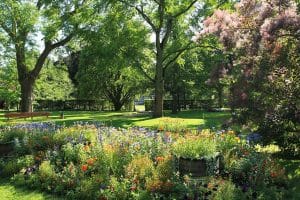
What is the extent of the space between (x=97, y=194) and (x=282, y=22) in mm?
5252

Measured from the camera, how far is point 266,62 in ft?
29.8

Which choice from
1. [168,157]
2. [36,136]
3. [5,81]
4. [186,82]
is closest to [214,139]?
[168,157]

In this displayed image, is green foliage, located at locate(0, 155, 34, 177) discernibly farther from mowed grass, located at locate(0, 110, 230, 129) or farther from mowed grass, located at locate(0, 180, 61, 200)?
mowed grass, located at locate(0, 110, 230, 129)

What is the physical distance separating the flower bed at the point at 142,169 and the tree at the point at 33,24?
1968cm

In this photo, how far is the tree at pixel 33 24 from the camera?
2892 centimetres

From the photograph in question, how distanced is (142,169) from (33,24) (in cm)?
2516

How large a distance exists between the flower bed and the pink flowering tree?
3.60 ft

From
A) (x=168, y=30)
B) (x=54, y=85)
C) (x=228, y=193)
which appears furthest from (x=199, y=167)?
(x=54, y=85)

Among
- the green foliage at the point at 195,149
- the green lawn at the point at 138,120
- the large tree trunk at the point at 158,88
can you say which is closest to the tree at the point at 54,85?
the green lawn at the point at 138,120

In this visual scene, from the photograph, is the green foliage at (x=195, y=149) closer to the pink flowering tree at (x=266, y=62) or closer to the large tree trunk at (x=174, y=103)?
the pink flowering tree at (x=266, y=62)

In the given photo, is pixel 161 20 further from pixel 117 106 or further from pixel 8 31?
pixel 117 106

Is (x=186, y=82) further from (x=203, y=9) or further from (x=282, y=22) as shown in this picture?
(x=282, y=22)

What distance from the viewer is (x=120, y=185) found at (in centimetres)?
748

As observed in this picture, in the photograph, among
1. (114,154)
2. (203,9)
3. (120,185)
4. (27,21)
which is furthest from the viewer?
(27,21)
